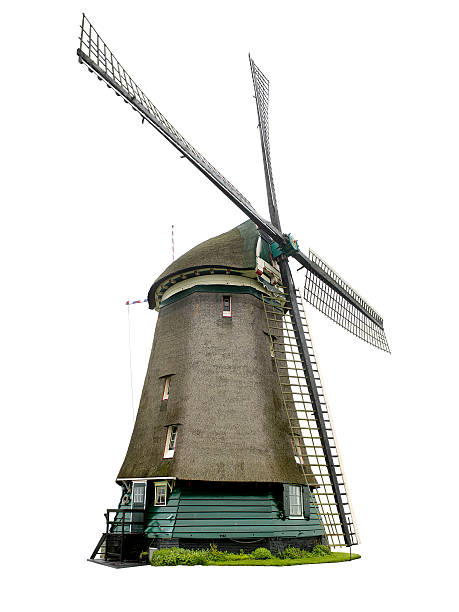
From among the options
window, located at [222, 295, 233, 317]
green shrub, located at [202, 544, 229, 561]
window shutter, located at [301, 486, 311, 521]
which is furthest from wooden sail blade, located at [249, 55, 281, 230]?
green shrub, located at [202, 544, 229, 561]

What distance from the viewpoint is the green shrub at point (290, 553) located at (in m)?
12.2

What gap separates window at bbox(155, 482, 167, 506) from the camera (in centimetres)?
1280

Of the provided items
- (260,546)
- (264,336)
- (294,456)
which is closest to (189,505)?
(260,546)

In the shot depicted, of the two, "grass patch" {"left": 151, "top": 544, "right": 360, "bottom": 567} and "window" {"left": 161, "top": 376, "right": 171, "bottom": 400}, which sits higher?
"window" {"left": 161, "top": 376, "right": 171, "bottom": 400}

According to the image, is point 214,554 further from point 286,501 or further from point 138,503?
point 138,503

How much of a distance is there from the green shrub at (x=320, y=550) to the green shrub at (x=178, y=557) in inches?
120

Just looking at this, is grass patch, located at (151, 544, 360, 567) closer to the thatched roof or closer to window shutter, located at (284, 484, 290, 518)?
window shutter, located at (284, 484, 290, 518)

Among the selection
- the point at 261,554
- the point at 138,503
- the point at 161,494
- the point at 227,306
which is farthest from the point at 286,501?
the point at 227,306

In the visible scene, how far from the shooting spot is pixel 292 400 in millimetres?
14570

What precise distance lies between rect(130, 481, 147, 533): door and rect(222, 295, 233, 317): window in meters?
5.13

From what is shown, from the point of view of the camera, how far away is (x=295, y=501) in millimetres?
13180

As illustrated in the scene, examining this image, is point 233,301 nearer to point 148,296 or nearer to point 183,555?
point 148,296

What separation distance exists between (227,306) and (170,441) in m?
4.25

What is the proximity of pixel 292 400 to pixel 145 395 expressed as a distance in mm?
4338
